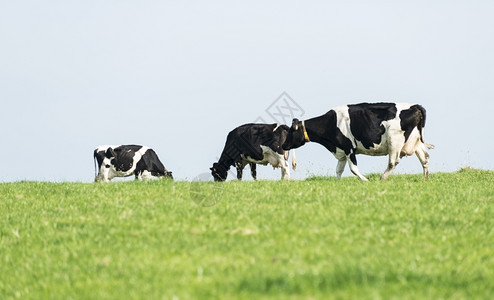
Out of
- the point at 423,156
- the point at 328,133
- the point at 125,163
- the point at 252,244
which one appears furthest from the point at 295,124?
the point at 252,244

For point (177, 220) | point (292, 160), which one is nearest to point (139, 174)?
point (292, 160)

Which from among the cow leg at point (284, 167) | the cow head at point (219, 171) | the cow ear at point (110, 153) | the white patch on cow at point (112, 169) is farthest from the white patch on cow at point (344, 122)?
the cow ear at point (110, 153)

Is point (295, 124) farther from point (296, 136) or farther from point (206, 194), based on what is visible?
point (206, 194)

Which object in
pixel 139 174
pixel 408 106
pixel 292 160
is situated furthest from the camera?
pixel 139 174

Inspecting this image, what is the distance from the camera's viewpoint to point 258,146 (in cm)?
2711

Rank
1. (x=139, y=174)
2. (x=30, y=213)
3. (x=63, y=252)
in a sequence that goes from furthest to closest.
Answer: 1. (x=139, y=174)
2. (x=30, y=213)
3. (x=63, y=252)

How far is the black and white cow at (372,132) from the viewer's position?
21453 mm

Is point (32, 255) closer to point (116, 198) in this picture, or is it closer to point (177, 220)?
point (177, 220)

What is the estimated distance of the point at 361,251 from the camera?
876 cm

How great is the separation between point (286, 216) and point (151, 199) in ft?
12.6

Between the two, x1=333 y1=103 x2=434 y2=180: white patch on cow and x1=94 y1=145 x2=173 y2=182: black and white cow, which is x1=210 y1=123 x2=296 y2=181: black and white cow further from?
x1=94 y1=145 x2=173 y2=182: black and white cow

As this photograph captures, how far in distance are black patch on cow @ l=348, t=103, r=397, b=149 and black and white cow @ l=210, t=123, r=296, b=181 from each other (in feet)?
14.5

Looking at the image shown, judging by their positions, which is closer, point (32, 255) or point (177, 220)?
point (32, 255)

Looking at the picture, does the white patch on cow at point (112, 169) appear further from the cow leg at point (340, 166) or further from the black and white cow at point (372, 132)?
the cow leg at point (340, 166)
